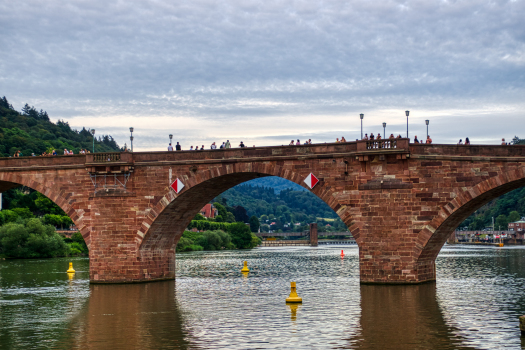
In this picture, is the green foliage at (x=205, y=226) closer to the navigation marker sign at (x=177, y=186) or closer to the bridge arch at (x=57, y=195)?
the bridge arch at (x=57, y=195)

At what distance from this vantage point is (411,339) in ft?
63.6

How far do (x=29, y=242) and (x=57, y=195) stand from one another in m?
36.7

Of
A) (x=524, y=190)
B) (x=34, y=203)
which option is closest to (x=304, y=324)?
(x=34, y=203)

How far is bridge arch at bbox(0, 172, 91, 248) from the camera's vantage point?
123ft

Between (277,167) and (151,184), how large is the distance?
23.8 feet

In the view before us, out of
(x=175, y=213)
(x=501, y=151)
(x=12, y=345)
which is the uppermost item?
(x=501, y=151)

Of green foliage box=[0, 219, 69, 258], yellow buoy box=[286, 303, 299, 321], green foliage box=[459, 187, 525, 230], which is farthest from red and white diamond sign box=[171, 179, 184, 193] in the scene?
green foliage box=[459, 187, 525, 230]

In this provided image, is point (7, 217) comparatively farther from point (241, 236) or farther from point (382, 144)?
point (382, 144)

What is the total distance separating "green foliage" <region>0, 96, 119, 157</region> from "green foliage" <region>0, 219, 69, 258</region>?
135ft

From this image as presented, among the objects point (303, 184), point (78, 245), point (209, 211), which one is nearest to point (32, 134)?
point (209, 211)

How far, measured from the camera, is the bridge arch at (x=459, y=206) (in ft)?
101

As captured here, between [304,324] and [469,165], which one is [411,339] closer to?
[304,324]

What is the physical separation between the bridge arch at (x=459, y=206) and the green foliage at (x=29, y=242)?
50.9m

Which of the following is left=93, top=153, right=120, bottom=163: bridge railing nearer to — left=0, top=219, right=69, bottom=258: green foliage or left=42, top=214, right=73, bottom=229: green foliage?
left=0, top=219, right=69, bottom=258: green foliage
